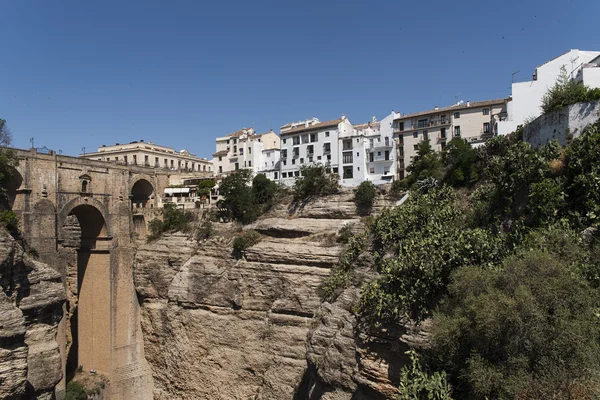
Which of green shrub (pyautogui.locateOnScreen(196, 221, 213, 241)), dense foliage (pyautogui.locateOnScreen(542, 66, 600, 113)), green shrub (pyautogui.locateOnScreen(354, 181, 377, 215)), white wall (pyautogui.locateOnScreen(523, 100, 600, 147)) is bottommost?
green shrub (pyautogui.locateOnScreen(196, 221, 213, 241))

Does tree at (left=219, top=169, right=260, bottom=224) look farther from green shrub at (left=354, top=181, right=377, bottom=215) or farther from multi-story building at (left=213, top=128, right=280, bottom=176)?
multi-story building at (left=213, top=128, right=280, bottom=176)

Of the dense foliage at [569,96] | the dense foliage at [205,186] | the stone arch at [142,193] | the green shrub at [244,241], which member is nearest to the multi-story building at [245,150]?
the dense foliage at [205,186]

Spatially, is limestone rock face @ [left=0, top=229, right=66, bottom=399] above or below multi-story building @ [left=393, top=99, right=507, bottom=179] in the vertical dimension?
below

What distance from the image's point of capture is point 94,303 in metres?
25.1

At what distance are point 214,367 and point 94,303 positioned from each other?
8712 mm

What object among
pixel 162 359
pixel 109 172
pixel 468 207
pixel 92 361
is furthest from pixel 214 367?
pixel 468 207

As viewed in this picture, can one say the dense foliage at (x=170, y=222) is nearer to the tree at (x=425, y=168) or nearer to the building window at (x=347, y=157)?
the building window at (x=347, y=157)

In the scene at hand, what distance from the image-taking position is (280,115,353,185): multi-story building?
3506 cm

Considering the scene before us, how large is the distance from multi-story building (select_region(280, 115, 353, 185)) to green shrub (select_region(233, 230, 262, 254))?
11680 mm

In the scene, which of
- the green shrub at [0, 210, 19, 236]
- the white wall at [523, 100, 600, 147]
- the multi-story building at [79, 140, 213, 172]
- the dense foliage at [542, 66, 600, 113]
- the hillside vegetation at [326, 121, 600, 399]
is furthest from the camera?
the multi-story building at [79, 140, 213, 172]

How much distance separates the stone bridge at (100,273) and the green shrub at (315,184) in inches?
429

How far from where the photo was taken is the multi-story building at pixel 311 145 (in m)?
35.1

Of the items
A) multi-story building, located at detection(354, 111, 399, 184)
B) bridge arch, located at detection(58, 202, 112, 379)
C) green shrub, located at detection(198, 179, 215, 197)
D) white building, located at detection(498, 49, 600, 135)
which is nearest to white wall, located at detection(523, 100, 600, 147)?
white building, located at detection(498, 49, 600, 135)

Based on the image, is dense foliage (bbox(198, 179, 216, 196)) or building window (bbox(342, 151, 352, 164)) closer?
dense foliage (bbox(198, 179, 216, 196))
